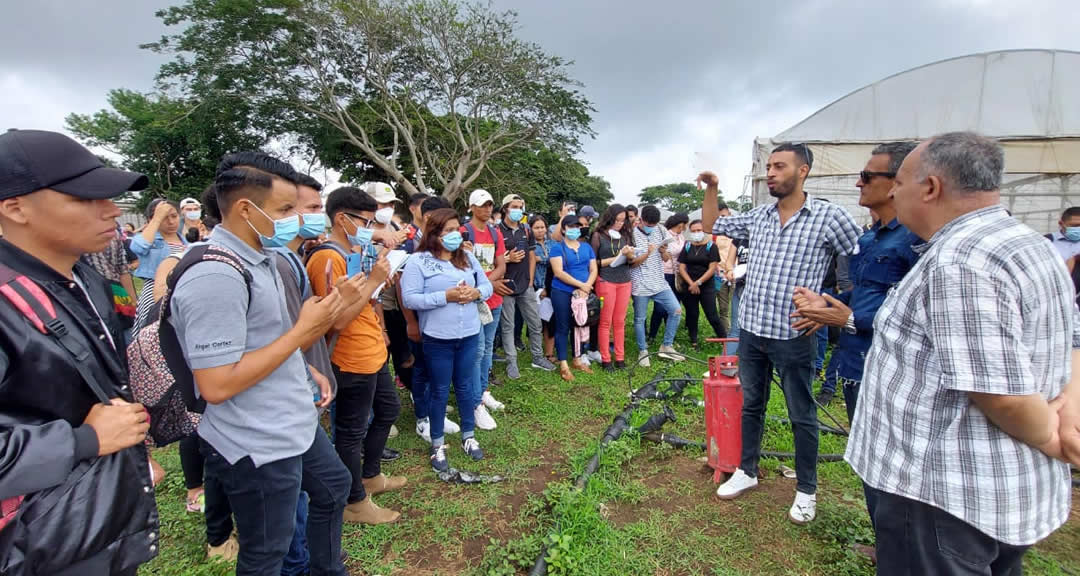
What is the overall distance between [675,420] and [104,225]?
4206 mm

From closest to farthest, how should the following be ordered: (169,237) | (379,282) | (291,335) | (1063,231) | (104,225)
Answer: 1. (104,225)
2. (291,335)
3. (379,282)
4. (169,237)
5. (1063,231)

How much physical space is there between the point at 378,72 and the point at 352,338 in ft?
73.2

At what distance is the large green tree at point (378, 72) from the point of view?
66.1 feet

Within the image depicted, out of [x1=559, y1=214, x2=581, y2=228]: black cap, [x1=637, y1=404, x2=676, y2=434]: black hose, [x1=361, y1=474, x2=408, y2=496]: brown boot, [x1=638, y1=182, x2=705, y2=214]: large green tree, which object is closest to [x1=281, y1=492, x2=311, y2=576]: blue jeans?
[x1=361, y1=474, x2=408, y2=496]: brown boot

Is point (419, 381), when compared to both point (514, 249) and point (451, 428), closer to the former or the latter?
point (451, 428)

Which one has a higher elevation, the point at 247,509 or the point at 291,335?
the point at 291,335

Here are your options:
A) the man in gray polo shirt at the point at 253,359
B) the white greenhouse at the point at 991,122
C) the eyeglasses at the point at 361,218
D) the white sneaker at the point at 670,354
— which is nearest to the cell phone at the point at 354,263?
the eyeglasses at the point at 361,218

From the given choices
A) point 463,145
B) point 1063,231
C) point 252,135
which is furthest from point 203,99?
point 1063,231

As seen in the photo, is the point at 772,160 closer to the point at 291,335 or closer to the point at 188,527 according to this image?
the point at 291,335

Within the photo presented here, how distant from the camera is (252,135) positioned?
24.0 metres

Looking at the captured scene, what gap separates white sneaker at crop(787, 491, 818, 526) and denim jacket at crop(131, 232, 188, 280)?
17.7 ft

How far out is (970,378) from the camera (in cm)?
132

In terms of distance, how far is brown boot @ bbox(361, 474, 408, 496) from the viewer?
10.6ft

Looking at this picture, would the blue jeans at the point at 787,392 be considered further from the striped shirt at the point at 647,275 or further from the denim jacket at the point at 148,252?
the denim jacket at the point at 148,252
